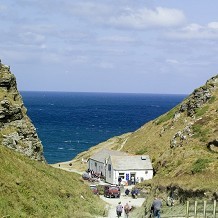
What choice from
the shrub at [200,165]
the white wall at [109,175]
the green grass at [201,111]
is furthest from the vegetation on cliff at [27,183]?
the green grass at [201,111]

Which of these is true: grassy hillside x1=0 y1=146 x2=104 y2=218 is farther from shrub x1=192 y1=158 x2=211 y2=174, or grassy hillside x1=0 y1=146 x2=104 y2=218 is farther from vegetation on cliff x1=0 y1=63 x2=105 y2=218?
shrub x1=192 y1=158 x2=211 y2=174

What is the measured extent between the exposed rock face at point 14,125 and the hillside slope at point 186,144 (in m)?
16.5

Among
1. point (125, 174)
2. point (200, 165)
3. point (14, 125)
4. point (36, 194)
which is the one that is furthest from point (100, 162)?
point (36, 194)

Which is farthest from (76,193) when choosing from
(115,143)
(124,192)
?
(115,143)

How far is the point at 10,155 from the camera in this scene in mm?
40344

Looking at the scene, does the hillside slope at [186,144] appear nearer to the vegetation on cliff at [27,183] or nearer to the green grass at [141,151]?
the green grass at [141,151]

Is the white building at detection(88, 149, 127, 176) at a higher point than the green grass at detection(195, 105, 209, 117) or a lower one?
lower

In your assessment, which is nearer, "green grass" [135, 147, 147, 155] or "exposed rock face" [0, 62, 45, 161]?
"exposed rock face" [0, 62, 45, 161]

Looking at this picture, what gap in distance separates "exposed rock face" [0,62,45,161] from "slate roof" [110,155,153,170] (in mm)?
17624

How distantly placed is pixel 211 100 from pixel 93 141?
2516 inches

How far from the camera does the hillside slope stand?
57625 mm

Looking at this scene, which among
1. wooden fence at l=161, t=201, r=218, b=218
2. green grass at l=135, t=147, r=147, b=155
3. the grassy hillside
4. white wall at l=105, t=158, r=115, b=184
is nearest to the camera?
wooden fence at l=161, t=201, r=218, b=218

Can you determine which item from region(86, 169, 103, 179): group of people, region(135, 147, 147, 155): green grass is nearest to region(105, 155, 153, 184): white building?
region(86, 169, 103, 179): group of people

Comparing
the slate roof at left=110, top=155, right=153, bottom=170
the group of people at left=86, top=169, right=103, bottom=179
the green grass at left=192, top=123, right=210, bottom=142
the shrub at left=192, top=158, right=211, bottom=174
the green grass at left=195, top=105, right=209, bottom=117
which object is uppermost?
the green grass at left=195, top=105, right=209, bottom=117
